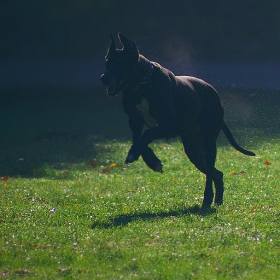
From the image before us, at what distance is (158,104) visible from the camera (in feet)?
23.2

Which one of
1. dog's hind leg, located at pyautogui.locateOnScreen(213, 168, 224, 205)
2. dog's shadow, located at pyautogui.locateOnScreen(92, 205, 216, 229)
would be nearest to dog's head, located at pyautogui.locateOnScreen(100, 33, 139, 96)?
dog's shadow, located at pyautogui.locateOnScreen(92, 205, 216, 229)

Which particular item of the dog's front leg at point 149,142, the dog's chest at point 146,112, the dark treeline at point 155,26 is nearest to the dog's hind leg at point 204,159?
the dog's chest at point 146,112

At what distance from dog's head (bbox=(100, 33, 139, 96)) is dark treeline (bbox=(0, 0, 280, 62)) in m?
16.2

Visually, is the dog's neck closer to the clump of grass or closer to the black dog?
the black dog

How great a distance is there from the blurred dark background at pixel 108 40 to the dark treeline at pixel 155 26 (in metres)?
0.04

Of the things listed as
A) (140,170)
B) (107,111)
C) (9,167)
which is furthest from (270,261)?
(107,111)

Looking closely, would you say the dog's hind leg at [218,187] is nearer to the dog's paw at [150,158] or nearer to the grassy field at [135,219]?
the grassy field at [135,219]

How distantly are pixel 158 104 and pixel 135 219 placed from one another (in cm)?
126

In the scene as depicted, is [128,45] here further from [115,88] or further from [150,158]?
[150,158]

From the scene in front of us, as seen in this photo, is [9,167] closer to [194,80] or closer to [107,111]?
[194,80]

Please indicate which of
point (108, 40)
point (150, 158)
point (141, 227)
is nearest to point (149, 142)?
point (150, 158)

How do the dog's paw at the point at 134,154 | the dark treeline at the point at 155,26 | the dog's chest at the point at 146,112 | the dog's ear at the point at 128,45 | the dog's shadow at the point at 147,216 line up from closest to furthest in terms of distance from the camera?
the dog's shadow at the point at 147,216
the dog's paw at the point at 134,154
the dog's ear at the point at 128,45
the dog's chest at the point at 146,112
the dark treeline at the point at 155,26

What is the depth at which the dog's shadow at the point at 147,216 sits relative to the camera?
21.6ft

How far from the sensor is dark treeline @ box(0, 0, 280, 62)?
920 inches
